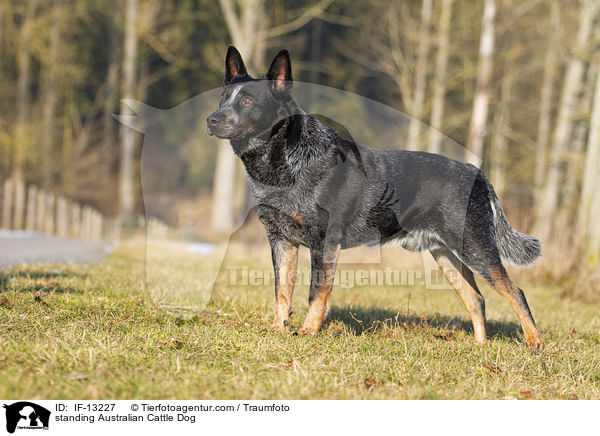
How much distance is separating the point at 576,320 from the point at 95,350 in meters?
5.37

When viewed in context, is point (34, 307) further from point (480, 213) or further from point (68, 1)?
point (68, 1)

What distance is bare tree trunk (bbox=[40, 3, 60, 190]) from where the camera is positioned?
20078 millimetres

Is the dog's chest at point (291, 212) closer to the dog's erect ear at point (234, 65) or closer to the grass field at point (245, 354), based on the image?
the grass field at point (245, 354)

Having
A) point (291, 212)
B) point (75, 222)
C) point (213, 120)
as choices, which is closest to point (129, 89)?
point (75, 222)

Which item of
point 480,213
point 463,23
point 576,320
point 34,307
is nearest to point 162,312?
point 34,307

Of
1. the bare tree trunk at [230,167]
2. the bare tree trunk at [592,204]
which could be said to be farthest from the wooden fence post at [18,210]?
the bare tree trunk at [592,204]

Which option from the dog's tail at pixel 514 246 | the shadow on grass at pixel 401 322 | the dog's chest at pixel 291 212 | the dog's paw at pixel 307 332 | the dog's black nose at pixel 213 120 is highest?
the dog's black nose at pixel 213 120

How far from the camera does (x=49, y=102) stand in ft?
70.1

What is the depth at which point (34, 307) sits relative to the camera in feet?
13.3

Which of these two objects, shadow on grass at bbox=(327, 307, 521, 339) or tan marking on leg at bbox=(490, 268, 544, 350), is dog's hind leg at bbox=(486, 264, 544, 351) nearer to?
tan marking on leg at bbox=(490, 268, 544, 350)

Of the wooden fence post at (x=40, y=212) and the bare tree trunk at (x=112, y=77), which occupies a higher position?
the bare tree trunk at (x=112, y=77)

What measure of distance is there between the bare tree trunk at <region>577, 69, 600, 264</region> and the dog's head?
690 cm

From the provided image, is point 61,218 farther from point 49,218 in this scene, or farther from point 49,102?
point 49,102

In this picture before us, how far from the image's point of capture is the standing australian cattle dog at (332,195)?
403 cm
